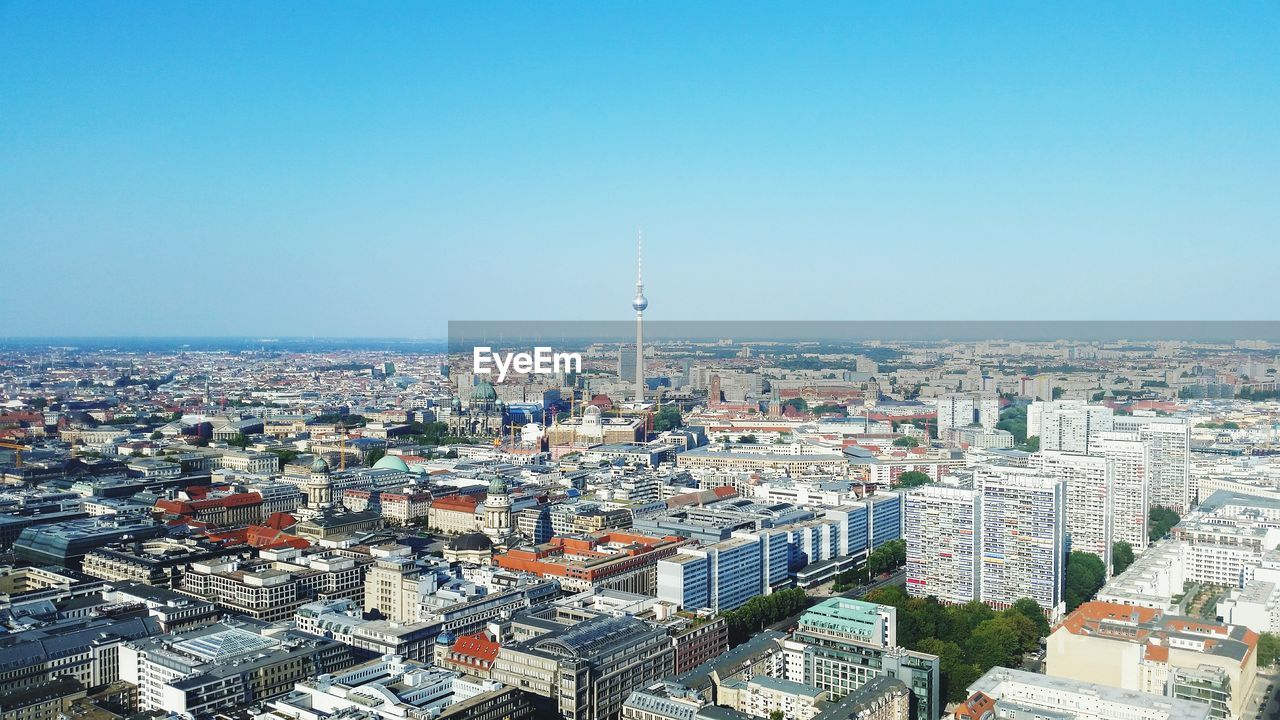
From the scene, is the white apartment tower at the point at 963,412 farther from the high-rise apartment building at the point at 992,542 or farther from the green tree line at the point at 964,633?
the green tree line at the point at 964,633

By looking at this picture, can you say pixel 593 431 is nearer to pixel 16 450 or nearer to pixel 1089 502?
pixel 16 450

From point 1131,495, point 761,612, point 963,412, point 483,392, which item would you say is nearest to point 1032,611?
point 761,612

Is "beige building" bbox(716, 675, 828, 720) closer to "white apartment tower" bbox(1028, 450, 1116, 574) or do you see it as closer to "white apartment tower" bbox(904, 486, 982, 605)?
"white apartment tower" bbox(904, 486, 982, 605)

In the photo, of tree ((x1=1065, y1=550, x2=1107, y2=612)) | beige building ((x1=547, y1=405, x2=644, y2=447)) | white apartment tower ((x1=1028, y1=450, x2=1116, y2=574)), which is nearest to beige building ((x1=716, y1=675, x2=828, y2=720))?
tree ((x1=1065, y1=550, x2=1107, y2=612))

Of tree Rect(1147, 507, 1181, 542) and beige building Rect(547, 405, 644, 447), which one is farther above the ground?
beige building Rect(547, 405, 644, 447)

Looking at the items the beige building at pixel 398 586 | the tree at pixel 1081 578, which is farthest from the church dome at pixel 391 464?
the tree at pixel 1081 578

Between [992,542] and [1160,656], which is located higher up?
[992,542]
